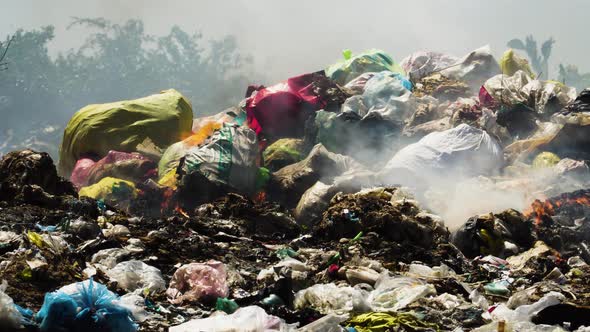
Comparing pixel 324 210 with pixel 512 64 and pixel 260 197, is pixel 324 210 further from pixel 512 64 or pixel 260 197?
pixel 512 64

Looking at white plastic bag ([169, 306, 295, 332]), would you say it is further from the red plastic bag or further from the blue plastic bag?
the red plastic bag

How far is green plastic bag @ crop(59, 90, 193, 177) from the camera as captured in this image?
727cm

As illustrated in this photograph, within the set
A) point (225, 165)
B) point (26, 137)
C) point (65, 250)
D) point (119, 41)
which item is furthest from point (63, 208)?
point (119, 41)

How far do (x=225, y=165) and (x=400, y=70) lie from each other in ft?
10.6

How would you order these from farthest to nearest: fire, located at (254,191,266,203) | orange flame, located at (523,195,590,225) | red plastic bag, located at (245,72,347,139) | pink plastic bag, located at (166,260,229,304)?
red plastic bag, located at (245,72,347,139), fire, located at (254,191,266,203), orange flame, located at (523,195,590,225), pink plastic bag, located at (166,260,229,304)

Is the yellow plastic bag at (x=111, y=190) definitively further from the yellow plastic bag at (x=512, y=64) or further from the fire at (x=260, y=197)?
the yellow plastic bag at (x=512, y=64)

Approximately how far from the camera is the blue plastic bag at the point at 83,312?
261 cm

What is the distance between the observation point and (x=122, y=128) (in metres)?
7.30

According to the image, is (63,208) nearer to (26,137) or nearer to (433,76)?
(433,76)

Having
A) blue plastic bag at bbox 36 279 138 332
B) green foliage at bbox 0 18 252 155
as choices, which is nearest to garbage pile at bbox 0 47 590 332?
blue plastic bag at bbox 36 279 138 332

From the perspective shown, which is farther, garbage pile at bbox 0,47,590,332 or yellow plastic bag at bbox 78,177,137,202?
yellow plastic bag at bbox 78,177,137,202

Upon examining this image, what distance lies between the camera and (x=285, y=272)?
3521 millimetres

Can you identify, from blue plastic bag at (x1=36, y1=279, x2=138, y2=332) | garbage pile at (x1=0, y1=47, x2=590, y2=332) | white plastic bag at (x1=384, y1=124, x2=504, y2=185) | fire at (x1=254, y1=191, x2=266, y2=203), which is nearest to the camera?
blue plastic bag at (x1=36, y1=279, x2=138, y2=332)

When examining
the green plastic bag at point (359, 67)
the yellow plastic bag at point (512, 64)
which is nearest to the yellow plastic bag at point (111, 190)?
the green plastic bag at point (359, 67)
